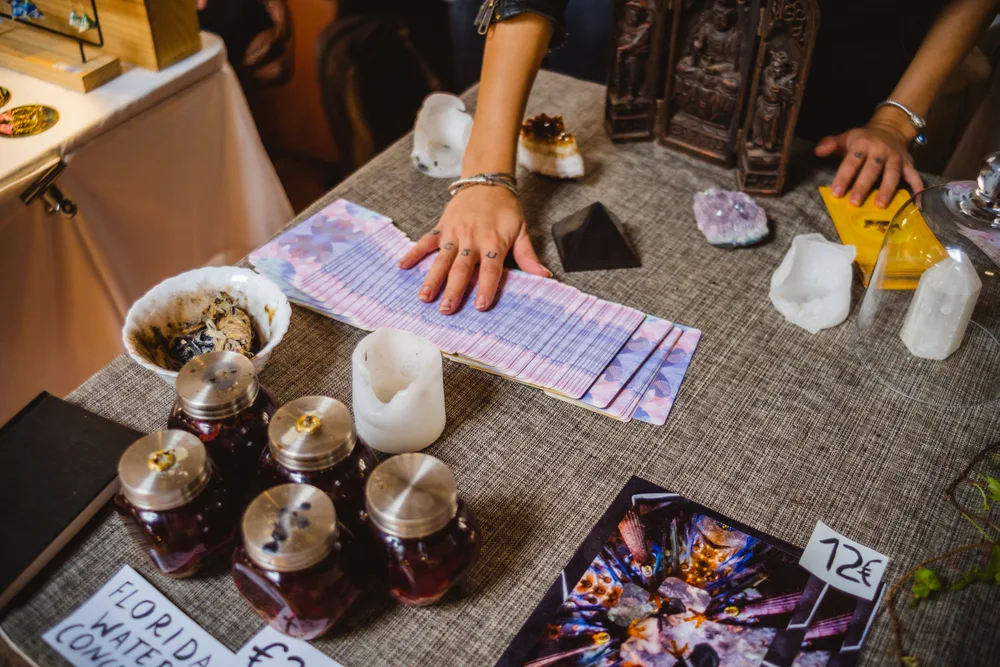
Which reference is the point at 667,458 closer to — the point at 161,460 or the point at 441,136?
the point at 161,460

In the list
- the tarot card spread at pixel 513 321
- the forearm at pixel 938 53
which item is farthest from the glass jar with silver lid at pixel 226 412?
the forearm at pixel 938 53

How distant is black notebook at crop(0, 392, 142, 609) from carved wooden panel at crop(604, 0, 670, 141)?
35.6 inches

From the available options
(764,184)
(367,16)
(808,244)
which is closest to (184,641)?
(808,244)

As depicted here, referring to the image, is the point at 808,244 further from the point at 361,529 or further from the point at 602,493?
the point at 361,529

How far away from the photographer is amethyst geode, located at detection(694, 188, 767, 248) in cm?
111

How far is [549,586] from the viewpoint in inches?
28.0

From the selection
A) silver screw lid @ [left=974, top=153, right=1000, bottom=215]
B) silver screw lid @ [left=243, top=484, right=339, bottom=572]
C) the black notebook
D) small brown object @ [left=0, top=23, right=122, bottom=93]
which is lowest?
the black notebook

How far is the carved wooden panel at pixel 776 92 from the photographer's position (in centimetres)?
104

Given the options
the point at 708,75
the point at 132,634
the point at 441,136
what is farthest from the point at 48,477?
the point at 708,75

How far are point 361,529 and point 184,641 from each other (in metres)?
0.19

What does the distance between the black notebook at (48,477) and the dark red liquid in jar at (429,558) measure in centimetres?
32

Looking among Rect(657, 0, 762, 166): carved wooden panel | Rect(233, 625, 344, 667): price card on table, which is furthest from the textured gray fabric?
Rect(657, 0, 762, 166): carved wooden panel

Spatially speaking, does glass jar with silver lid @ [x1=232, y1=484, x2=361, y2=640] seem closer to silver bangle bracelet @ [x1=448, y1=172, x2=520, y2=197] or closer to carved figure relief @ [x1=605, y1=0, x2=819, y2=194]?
silver bangle bracelet @ [x1=448, y1=172, x2=520, y2=197]

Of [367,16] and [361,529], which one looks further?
[367,16]
